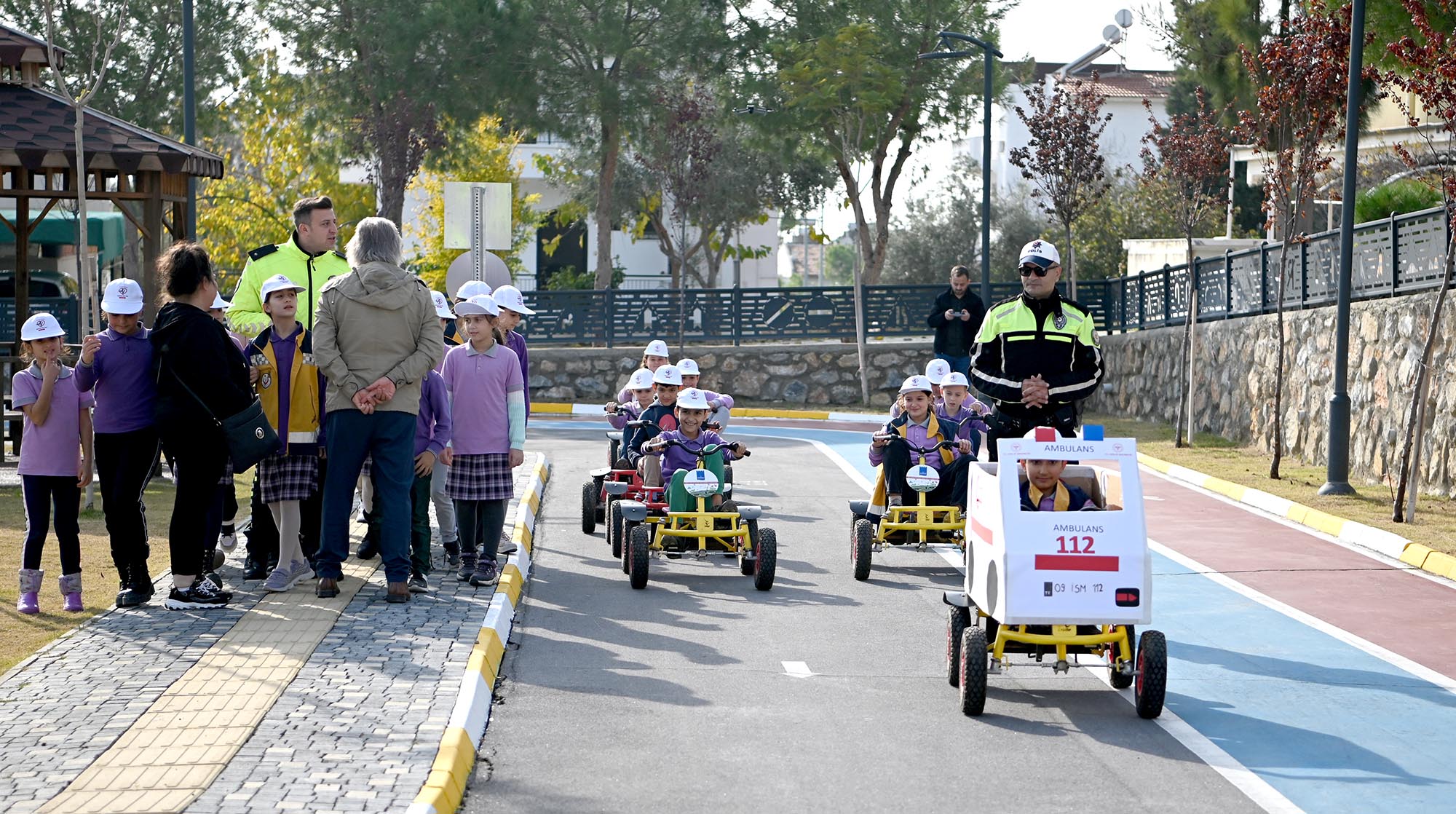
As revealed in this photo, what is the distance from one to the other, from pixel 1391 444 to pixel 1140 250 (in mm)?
19422

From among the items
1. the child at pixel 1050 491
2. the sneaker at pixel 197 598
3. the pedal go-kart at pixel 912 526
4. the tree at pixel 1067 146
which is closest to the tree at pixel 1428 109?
the pedal go-kart at pixel 912 526

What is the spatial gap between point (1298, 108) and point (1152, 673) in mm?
12896

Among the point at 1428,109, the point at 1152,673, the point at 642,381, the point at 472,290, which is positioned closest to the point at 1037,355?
the point at 1152,673

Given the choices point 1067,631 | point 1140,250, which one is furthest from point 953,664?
point 1140,250

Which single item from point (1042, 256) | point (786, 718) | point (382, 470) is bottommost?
point (786, 718)

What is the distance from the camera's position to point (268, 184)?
41.7m

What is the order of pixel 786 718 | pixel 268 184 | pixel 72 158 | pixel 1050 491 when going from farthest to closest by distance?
1. pixel 268 184
2. pixel 72 158
3. pixel 1050 491
4. pixel 786 718

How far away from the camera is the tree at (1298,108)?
59.0 ft

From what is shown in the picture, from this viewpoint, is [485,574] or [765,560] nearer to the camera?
[485,574]

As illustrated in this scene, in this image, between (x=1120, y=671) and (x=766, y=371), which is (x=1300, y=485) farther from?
(x=766, y=371)

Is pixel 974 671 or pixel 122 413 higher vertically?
pixel 122 413

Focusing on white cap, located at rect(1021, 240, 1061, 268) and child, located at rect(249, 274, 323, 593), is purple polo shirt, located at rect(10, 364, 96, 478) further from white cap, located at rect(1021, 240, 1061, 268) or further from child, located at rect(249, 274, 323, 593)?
white cap, located at rect(1021, 240, 1061, 268)

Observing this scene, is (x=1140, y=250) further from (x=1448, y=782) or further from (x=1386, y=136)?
(x=1448, y=782)

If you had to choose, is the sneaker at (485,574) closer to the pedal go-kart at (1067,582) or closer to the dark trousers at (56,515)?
the dark trousers at (56,515)
